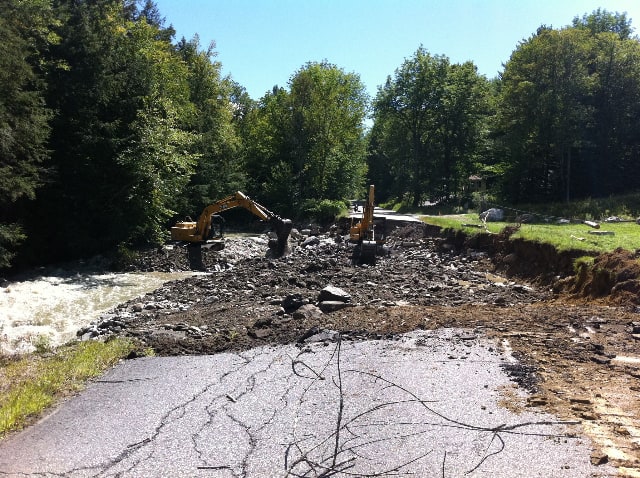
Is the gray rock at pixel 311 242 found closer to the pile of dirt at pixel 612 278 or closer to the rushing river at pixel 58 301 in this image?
the rushing river at pixel 58 301

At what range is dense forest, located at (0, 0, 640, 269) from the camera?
20469 millimetres

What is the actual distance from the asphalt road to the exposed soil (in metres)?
0.53

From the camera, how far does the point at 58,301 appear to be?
16578 millimetres

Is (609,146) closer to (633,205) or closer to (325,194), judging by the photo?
(633,205)

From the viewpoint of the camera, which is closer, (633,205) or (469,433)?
(469,433)

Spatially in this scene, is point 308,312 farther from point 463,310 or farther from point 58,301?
point 58,301

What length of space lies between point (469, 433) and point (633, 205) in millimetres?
29193

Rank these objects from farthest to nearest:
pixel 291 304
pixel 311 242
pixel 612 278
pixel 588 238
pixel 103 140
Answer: pixel 311 242 < pixel 103 140 < pixel 588 238 < pixel 612 278 < pixel 291 304

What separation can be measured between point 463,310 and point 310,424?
6107mm

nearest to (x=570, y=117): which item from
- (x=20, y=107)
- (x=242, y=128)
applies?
(x=242, y=128)

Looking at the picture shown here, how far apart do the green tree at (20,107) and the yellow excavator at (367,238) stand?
11.5m

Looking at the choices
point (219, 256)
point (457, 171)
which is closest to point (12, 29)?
point (219, 256)

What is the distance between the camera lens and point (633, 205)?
30.3 metres

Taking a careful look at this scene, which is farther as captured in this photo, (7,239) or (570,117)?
(570,117)
